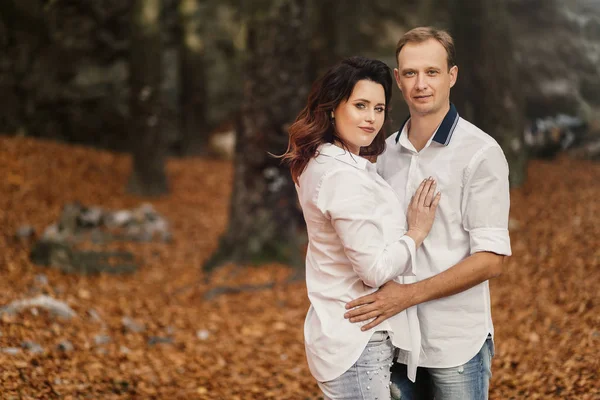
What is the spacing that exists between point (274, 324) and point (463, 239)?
4151 millimetres

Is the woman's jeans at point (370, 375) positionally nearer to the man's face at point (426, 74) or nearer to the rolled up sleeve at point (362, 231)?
the rolled up sleeve at point (362, 231)

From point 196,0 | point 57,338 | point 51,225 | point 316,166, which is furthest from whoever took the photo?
point 196,0

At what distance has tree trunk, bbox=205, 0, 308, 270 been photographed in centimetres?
797

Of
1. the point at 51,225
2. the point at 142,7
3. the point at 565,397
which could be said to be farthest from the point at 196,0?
the point at 565,397

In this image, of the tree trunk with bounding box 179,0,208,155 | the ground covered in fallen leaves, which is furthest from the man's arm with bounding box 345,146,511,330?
the tree trunk with bounding box 179,0,208,155

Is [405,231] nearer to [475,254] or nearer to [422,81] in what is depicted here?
[475,254]

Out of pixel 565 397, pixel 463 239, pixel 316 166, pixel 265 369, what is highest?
pixel 316 166

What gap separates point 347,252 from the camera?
267cm

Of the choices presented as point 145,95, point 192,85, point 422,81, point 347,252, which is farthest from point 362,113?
point 192,85

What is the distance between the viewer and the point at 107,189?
1227 centimetres

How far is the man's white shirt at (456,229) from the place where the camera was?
9.14 ft

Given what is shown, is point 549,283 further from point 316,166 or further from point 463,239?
point 316,166

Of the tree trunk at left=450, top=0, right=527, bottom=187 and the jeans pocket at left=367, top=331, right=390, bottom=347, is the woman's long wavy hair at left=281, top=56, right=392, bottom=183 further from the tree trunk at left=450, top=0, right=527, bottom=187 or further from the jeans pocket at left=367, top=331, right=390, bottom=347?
the tree trunk at left=450, top=0, right=527, bottom=187

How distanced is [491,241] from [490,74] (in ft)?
25.4
